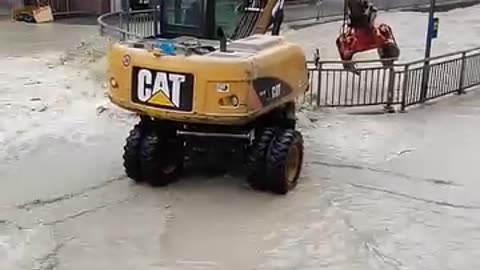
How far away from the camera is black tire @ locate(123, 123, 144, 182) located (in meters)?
9.16

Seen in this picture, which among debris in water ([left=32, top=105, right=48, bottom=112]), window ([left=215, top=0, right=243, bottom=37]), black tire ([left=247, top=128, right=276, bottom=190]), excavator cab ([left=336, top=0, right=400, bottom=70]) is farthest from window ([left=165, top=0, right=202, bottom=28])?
excavator cab ([left=336, top=0, right=400, bottom=70])

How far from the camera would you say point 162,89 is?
333 inches

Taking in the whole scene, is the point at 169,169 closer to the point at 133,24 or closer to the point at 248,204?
the point at 248,204

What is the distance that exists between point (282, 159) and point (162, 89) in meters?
1.54

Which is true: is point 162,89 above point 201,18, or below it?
below

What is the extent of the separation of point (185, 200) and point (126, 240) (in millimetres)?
1278

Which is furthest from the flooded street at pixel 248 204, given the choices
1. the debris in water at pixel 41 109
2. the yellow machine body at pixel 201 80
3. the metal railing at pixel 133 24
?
the metal railing at pixel 133 24

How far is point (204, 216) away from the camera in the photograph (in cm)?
837

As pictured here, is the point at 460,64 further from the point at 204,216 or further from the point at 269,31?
the point at 204,216

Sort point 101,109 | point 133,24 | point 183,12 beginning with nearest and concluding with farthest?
point 183,12
point 101,109
point 133,24

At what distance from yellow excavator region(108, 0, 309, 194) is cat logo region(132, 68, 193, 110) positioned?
11 mm

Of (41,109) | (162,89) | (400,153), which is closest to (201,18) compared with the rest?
(162,89)

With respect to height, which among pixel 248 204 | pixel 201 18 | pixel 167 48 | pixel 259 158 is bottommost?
pixel 248 204

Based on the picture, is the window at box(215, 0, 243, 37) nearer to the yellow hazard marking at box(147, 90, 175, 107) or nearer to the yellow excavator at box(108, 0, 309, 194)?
the yellow excavator at box(108, 0, 309, 194)
